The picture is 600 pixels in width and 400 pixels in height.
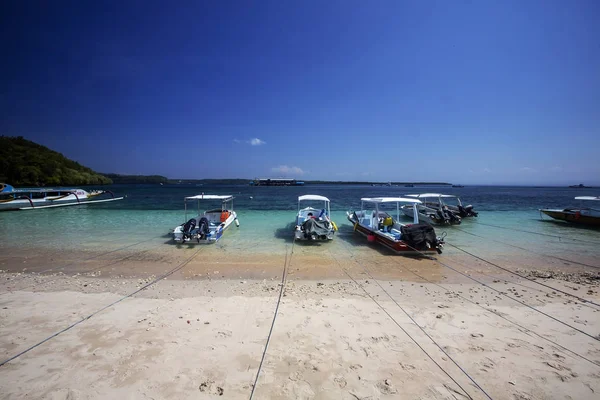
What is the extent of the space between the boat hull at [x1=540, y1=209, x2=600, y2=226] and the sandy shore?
16683mm

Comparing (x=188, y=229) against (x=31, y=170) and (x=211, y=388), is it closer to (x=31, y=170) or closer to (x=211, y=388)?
(x=211, y=388)

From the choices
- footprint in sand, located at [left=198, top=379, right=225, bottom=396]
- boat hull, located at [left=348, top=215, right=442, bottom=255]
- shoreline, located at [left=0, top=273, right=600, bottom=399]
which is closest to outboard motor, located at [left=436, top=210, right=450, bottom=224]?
boat hull, located at [left=348, top=215, right=442, bottom=255]

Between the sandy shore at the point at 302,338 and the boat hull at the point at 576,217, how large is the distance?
657 inches

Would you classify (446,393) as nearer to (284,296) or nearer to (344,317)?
(344,317)

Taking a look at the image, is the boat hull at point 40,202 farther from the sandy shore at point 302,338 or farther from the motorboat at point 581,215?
the motorboat at point 581,215

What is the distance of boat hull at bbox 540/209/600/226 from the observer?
19533 mm

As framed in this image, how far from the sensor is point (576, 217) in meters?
20.5

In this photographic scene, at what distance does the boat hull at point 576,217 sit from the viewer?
19.5 metres

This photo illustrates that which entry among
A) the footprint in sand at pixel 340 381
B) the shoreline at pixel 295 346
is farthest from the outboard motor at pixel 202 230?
the footprint in sand at pixel 340 381

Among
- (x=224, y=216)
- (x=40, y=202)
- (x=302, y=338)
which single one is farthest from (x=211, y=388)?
(x=40, y=202)

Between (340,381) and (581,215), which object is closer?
(340,381)

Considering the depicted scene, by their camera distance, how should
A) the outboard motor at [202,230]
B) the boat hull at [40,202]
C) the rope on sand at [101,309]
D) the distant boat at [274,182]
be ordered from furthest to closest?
the distant boat at [274,182], the boat hull at [40,202], the outboard motor at [202,230], the rope on sand at [101,309]

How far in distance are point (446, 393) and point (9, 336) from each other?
7.53m

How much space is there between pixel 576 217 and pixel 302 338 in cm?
2724
